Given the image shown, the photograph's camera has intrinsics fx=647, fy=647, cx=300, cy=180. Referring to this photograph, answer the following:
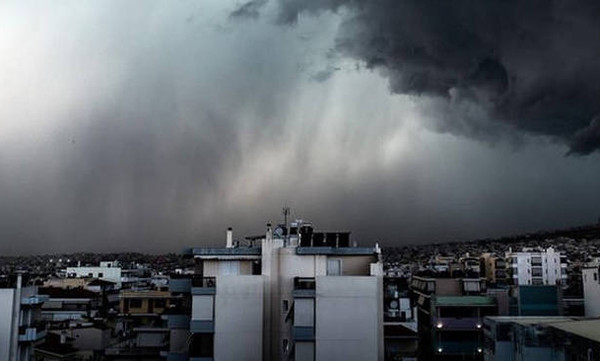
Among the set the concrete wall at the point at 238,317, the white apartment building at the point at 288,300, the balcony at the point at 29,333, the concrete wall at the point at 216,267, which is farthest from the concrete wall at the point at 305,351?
the balcony at the point at 29,333

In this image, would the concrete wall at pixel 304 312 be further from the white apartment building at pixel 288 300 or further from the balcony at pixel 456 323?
the balcony at pixel 456 323

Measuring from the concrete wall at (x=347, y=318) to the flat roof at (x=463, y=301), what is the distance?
3581cm

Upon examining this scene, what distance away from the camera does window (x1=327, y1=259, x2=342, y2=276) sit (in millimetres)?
38188

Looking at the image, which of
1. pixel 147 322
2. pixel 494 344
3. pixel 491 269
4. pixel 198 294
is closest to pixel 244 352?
pixel 198 294

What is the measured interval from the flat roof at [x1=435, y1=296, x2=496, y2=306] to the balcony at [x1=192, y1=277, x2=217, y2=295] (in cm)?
3731

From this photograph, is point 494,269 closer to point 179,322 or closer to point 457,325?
point 457,325

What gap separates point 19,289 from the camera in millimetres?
42281

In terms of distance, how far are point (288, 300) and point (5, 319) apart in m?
19.0

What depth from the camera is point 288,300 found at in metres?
37.2

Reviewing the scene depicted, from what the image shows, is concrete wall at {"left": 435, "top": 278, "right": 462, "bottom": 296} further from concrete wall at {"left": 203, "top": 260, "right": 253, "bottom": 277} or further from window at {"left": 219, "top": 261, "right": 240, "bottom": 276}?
window at {"left": 219, "top": 261, "right": 240, "bottom": 276}

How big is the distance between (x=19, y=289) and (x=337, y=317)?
21750mm

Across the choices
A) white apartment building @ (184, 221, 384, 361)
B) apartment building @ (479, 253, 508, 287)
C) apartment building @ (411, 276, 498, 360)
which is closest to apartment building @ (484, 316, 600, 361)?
white apartment building @ (184, 221, 384, 361)

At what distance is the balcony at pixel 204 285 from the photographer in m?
36.3

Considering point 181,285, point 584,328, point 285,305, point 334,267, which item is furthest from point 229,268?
point 584,328
